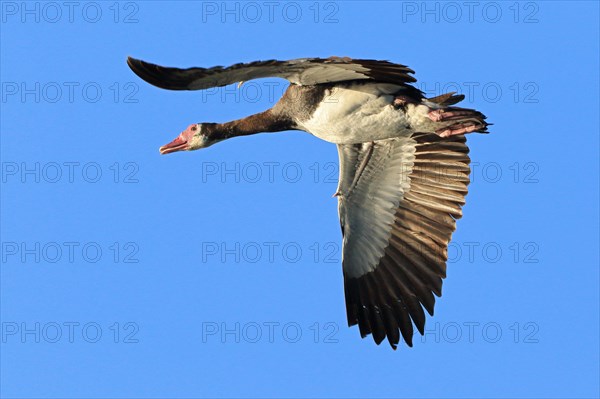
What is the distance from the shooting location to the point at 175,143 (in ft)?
38.2

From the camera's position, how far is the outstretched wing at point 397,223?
1186 centimetres

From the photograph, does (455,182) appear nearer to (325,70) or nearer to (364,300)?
(364,300)

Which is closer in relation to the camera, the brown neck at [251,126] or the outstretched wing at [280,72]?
the outstretched wing at [280,72]

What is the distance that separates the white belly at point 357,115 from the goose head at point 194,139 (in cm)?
123

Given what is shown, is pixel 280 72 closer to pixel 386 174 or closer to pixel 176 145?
pixel 176 145

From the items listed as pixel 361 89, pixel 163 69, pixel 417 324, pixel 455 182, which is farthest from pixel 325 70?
pixel 417 324

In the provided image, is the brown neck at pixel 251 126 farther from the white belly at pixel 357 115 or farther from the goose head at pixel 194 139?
the white belly at pixel 357 115

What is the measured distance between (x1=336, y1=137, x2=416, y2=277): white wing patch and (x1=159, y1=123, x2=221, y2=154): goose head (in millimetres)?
1486

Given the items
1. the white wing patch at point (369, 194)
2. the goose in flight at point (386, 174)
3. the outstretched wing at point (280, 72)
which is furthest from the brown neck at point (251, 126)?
the white wing patch at point (369, 194)

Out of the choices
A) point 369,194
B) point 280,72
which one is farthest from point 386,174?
point 280,72

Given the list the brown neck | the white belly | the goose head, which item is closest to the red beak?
the goose head

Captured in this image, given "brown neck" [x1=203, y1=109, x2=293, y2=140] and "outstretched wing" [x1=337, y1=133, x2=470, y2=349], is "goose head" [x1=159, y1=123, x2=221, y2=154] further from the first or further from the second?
"outstretched wing" [x1=337, y1=133, x2=470, y2=349]

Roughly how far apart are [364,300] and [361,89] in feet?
9.40

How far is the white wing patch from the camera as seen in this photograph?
11945 millimetres
